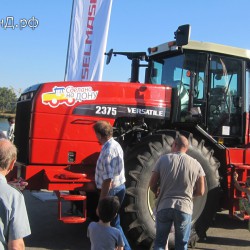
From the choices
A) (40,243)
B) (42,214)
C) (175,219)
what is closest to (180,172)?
(175,219)

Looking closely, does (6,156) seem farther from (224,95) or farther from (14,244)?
(224,95)

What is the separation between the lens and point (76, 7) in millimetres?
10219

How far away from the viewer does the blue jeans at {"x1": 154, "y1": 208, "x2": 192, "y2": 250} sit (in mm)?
4074

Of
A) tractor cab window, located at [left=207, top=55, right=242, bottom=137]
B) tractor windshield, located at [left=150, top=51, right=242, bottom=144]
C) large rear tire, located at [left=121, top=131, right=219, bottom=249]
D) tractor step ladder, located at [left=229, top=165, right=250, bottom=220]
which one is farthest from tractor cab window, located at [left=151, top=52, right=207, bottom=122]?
tractor step ladder, located at [left=229, top=165, right=250, bottom=220]

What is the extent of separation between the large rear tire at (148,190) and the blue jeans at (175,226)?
3.36 feet

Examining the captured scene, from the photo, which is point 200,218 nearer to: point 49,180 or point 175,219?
point 175,219

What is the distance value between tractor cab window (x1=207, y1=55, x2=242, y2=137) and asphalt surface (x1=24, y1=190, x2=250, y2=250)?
1553 millimetres

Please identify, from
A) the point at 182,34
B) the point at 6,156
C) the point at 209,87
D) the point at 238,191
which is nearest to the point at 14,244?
the point at 6,156

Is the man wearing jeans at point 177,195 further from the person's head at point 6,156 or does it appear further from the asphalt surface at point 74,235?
the person's head at point 6,156

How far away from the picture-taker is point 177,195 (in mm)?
4129

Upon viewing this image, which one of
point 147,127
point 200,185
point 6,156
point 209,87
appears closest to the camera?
point 6,156

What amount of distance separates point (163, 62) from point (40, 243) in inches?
135

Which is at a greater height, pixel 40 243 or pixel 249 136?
pixel 249 136

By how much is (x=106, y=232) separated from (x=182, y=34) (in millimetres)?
3303
